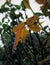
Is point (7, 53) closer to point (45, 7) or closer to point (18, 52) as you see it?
point (18, 52)

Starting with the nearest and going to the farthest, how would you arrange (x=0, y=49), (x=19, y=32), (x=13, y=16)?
1. (x=19, y=32)
2. (x=13, y=16)
3. (x=0, y=49)

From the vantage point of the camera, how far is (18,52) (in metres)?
1.46

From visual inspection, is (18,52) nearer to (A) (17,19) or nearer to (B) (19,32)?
(A) (17,19)

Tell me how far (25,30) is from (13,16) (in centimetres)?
85

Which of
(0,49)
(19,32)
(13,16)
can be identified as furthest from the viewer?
(0,49)

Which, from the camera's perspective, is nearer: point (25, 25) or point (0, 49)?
point (25, 25)

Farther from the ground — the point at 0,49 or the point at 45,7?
the point at 45,7

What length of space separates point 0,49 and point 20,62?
1.17ft

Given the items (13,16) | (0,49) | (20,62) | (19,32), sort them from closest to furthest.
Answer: (19,32) → (13,16) → (20,62) → (0,49)

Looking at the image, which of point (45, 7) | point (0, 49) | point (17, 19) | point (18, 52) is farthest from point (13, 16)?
point (45, 7)

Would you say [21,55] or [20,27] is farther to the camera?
[21,55]

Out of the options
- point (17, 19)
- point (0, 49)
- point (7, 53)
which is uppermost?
point (17, 19)

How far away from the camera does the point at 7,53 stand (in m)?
1.50

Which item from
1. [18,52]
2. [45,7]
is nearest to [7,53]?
[18,52]
